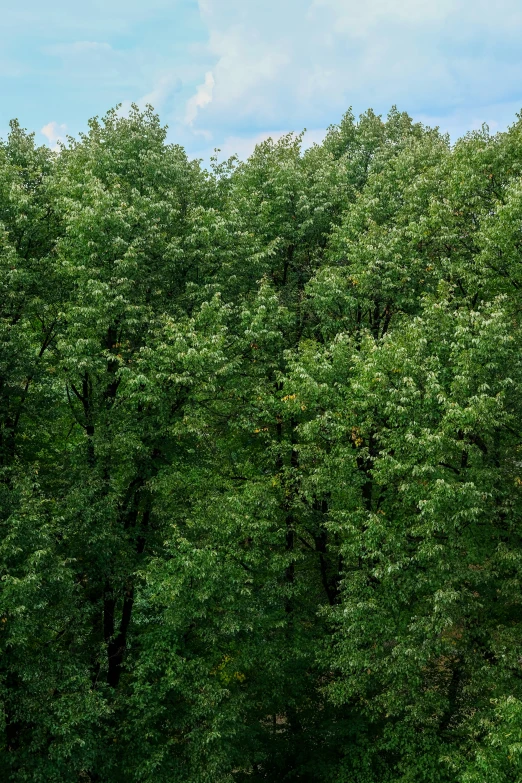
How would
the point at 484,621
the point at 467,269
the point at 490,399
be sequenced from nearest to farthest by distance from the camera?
the point at 490,399 < the point at 484,621 < the point at 467,269

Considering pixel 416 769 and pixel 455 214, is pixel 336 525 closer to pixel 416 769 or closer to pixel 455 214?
pixel 416 769

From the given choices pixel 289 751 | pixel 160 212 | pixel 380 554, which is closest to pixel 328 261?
pixel 160 212

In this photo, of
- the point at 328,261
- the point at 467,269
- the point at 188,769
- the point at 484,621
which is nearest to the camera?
the point at 188,769

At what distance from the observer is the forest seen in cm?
1800

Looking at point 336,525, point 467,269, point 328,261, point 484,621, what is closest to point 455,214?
point 467,269

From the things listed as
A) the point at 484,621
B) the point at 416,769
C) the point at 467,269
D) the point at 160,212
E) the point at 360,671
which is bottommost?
the point at 416,769

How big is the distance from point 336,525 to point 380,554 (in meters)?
2.15

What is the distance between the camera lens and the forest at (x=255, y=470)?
59.1 ft

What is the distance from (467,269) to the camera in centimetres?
2294

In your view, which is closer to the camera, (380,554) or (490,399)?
(490,399)

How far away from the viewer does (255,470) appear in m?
24.1

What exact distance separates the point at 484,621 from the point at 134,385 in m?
13.1

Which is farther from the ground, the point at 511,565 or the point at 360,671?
the point at 511,565

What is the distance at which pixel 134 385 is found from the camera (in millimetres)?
21125
